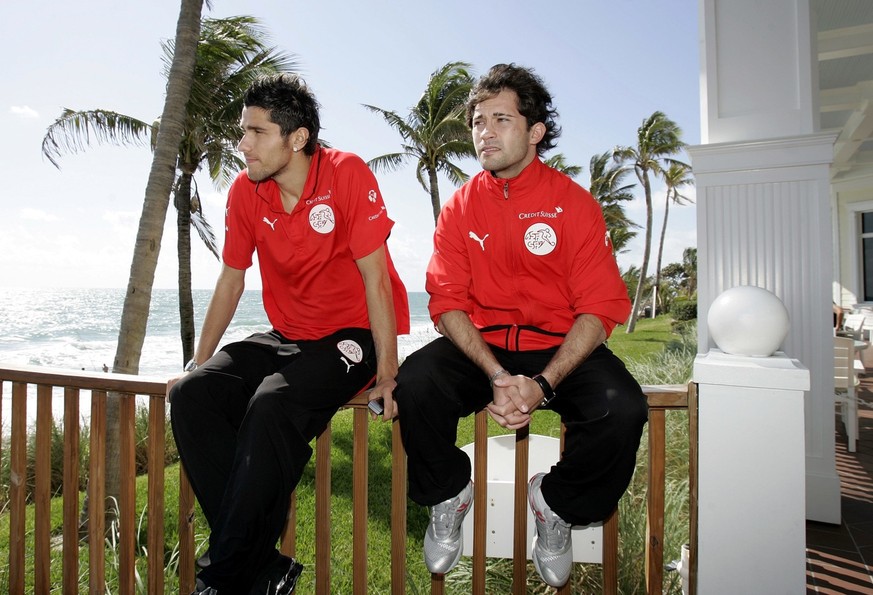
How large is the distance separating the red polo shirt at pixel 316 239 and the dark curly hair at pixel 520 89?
0.53 m

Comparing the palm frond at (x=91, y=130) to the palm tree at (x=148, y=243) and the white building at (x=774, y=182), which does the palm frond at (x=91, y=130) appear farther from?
the white building at (x=774, y=182)

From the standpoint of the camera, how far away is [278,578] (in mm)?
1448

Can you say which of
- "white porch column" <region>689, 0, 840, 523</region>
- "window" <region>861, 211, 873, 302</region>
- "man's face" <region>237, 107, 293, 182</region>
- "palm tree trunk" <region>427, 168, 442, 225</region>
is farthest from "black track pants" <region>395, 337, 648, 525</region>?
"palm tree trunk" <region>427, 168, 442, 225</region>

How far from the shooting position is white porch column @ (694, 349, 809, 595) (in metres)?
1.46

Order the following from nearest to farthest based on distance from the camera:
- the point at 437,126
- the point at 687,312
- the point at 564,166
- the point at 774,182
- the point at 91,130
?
the point at 774,182, the point at 91,130, the point at 437,126, the point at 687,312, the point at 564,166

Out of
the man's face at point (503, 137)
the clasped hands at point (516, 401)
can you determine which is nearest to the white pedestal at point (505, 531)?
the clasped hands at point (516, 401)

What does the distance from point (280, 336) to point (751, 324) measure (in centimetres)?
157

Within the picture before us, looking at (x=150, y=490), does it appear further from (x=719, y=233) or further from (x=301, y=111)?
(x=719, y=233)

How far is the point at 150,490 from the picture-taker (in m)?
1.82

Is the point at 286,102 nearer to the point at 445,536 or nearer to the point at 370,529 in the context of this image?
the point at 445,536

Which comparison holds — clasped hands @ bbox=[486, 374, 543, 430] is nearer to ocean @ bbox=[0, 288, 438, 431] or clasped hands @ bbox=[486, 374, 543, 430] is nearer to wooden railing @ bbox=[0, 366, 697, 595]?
wooden railing @ bbox=[0, 366, 697, 595]

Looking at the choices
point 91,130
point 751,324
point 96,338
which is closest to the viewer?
point 751,324

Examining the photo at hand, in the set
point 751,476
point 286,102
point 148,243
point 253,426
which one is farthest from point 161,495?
point 148,243

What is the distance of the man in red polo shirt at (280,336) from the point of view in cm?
141
